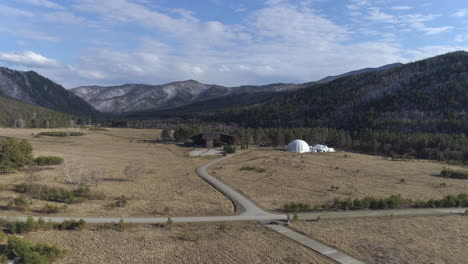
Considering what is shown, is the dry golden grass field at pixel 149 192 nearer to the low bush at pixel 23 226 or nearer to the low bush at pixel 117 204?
the low bush at pixel 117 204

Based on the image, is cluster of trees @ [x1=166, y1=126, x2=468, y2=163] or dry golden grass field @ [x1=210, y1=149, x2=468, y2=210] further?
cluster of trees @ [x1=166, y1=126, x2=468, y2=163]

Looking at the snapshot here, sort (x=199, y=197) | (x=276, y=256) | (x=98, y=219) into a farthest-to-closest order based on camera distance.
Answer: (x=199, y=197) < (x=98, y=219) < (x=276, y=256)

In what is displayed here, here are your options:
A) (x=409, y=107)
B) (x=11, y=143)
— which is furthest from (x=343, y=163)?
(x=409, y=107)

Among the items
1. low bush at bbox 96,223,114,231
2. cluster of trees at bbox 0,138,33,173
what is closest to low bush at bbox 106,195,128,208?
low bush at bbox 96,223,114,231

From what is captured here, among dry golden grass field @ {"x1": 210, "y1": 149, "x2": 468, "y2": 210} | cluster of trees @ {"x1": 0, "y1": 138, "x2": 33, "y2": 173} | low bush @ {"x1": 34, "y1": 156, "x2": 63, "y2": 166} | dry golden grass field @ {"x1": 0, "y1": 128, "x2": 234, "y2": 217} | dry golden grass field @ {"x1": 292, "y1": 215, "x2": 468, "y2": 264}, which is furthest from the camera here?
low bush @ {"x1": 34, "y1": 156, "x2": 63, "y2": 166}

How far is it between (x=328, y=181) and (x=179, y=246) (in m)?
34.1

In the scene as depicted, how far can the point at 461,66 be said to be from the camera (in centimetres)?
19250

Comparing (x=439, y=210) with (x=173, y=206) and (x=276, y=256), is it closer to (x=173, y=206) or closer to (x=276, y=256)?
(x=276, y=256)

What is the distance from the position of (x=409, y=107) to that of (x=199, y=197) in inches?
6651

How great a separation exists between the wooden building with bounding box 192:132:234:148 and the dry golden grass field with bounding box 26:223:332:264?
84429mm

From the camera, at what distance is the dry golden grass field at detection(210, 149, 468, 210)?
39.9m

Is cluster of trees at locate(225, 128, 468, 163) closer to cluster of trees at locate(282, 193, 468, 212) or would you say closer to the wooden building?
the wooden building

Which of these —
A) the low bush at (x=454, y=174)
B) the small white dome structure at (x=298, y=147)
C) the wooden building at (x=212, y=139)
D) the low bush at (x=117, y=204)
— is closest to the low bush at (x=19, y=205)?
the low bush at (x=117, y=204)

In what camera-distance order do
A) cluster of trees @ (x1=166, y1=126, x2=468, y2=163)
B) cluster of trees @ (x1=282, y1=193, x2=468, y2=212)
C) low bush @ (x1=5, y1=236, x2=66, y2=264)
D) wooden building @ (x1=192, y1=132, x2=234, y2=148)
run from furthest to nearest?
wooden building @ (x1=192, y1=132, x2=234, y2=148)
cluster of trees @ (x1=166, y1=126, x2=468, y2=163)
cluster of trees @ (x1=282, y1=193, x2=468, y2=212)
low bush @ (x1=5, y1=236, x2=66, y2=264)
